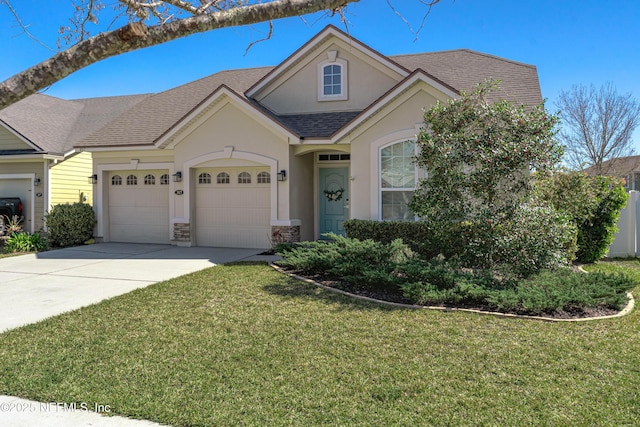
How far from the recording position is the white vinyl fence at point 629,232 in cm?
1155

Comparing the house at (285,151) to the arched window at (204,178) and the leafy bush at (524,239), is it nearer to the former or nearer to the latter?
the arched window at (204,178)

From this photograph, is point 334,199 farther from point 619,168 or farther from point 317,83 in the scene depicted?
point 619,168

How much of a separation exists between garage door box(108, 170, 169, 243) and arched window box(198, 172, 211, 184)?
1.41m

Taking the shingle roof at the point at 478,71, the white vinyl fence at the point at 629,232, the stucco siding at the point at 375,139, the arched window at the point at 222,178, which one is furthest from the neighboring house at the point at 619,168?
the arched window at the point at 222,178

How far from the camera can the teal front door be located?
44.4ft

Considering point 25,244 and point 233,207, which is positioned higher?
point 233,207

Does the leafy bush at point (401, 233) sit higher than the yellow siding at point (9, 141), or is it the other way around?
the yellow siding at point (9, 141)

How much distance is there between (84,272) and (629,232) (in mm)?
12963

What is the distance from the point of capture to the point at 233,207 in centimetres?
1341

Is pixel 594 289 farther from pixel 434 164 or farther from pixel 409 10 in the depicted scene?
pixel 409 10

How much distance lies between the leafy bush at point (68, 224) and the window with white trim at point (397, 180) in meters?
9.42

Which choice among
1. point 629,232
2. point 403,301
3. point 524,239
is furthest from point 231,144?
point 629,232

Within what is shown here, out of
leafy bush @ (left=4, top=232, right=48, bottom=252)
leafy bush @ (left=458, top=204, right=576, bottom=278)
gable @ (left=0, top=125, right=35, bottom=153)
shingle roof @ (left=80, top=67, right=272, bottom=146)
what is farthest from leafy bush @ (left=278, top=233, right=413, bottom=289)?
gable @ (left=0, top=125, right=35, bottom=153)

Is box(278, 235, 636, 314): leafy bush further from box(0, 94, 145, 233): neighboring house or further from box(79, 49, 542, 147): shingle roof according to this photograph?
box(0, 94, 145, 233): neighboring house
